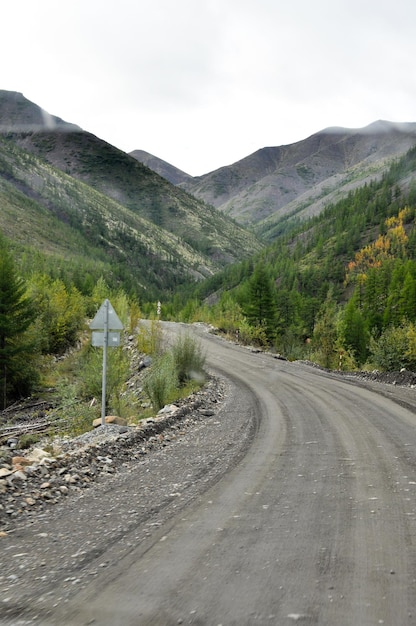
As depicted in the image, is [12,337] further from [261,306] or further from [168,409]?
[261,306]

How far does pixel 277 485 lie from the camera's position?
20.3 feet

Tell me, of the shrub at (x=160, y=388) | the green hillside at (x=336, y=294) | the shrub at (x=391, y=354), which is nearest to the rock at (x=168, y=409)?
the shrub at (x=160, y=388)

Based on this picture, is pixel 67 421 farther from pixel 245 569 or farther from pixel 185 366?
pixel 245 569

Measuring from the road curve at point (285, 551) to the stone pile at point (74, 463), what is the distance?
6.32ft

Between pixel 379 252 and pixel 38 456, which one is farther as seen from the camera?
pixel 379 252

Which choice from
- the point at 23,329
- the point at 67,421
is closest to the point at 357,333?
the point at 23,329

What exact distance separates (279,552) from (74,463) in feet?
13.9

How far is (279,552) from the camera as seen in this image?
4078mm

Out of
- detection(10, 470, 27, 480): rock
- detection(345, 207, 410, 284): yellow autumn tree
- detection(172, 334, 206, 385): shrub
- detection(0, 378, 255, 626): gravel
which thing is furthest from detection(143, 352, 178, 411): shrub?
detection(345, 207, 410, 284): yellow autumn tree

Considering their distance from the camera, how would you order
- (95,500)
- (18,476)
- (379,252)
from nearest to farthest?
(95,500)
(18,476)
(379,252)

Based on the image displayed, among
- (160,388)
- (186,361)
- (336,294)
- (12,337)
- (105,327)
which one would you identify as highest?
(336,294)

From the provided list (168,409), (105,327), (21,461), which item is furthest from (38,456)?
(168,409)

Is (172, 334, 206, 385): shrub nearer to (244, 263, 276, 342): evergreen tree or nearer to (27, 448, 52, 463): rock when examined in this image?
(27, 448, 52, 463): rock

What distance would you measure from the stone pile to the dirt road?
0.87 m
